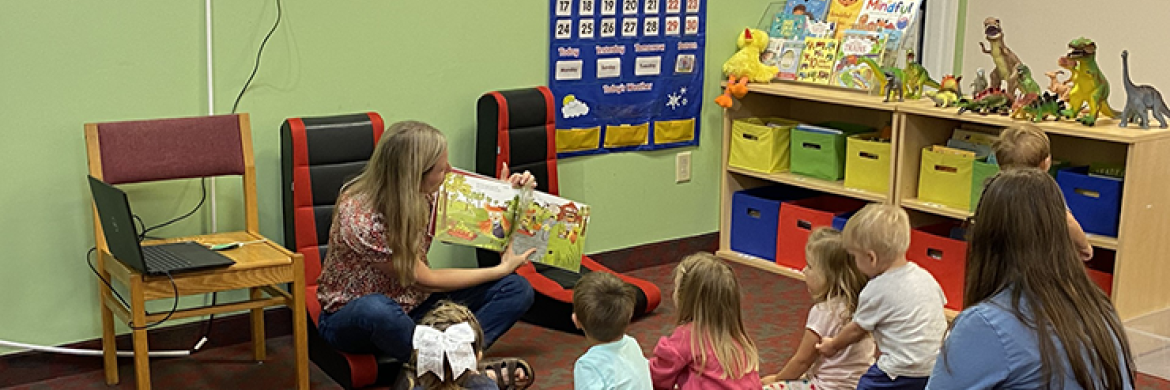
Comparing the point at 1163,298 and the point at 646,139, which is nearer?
the point at 1163,298

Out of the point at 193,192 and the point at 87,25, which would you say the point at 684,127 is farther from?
the point at 87,25

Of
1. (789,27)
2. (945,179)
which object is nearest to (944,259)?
(945,179)

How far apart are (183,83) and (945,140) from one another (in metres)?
2.67

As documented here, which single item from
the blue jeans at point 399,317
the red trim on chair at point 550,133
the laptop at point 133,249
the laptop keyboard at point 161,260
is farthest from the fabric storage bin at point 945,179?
the laptop keyboard at point 161,260

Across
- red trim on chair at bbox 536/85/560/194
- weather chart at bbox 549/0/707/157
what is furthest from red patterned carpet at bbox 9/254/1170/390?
→ weather chart at bbox 549/0/707/157

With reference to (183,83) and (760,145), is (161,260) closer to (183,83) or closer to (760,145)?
(183,83)

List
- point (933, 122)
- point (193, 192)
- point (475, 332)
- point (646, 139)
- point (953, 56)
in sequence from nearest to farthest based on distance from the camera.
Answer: point (475, 332) → point (193, 192) → point (933, 122) → point (646, 139) → point (953, 56)

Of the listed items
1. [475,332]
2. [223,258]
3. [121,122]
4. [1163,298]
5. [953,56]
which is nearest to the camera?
[475,332]

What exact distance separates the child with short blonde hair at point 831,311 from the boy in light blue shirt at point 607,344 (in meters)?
0.57

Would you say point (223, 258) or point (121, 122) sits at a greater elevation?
point (121, 122)

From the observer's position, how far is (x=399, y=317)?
3027mm

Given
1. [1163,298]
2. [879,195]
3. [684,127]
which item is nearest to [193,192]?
[684,127]

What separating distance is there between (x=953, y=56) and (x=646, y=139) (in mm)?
1630

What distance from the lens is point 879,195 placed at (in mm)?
4281
